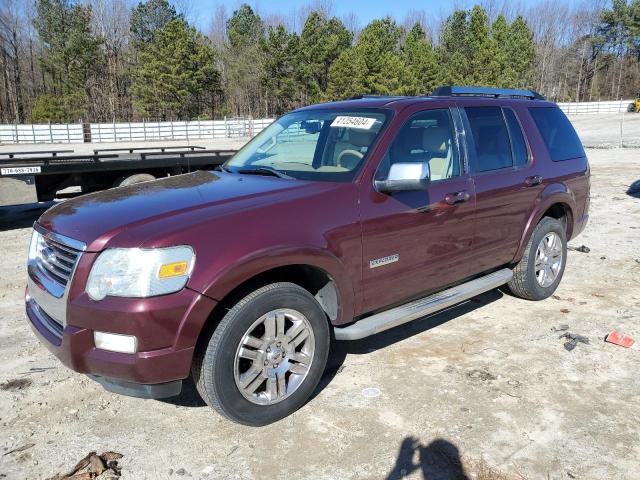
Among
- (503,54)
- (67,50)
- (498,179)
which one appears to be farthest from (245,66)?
(498,179)

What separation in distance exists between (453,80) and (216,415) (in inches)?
2758

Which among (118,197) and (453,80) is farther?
(453,80)

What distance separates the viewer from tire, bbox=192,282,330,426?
2.95 meters

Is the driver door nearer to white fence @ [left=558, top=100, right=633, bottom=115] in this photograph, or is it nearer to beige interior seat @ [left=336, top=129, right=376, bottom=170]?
beige interior seat @ [left=336, top=129, right=376, bottom=170]

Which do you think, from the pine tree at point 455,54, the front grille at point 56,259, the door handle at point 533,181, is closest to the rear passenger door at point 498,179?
the door handle at point 533,181

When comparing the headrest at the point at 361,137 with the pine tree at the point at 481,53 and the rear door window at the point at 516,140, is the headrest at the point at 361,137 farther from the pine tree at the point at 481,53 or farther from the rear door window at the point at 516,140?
the pine tree at the point at 481,53

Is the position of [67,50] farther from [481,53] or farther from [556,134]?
[556,134]

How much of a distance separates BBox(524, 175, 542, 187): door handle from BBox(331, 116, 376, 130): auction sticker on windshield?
1.71 metres

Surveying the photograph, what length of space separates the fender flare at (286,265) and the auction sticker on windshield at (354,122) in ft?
3.69

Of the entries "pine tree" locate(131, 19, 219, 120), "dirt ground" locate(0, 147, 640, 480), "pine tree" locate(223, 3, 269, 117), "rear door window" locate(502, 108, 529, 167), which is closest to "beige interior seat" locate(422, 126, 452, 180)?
"rear door window" locate(502, 108, 529, 167)

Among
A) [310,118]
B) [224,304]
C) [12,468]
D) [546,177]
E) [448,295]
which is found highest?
[310,118]

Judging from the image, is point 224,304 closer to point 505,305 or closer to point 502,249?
point 502,249

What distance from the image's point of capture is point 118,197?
3.54 metres

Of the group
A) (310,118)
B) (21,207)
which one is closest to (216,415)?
(310,118)
